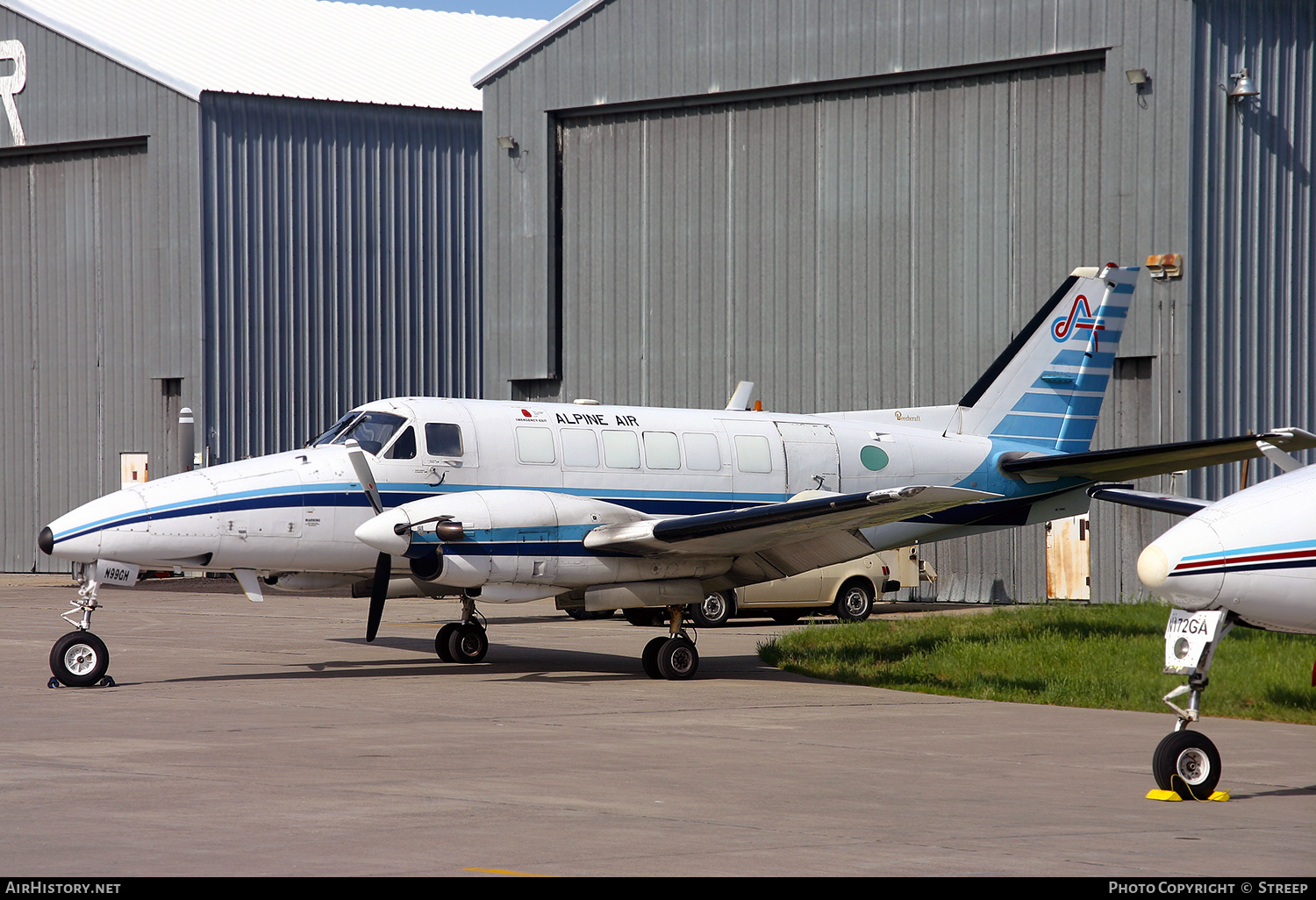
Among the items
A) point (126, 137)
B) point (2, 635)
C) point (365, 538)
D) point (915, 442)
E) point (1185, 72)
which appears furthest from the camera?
point (126, 137)

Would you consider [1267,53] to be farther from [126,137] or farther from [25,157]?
[25,157]

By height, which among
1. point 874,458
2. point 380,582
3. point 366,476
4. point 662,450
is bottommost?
point 380,582

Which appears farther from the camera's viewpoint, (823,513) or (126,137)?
(126,137)

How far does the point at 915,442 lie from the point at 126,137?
1056 inches

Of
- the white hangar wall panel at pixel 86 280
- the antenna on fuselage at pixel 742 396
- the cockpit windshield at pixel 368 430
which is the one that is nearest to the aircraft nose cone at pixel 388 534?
the cockpit windshield at pixel 368 430

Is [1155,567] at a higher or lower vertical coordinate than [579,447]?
lower

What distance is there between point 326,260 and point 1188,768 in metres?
32.2

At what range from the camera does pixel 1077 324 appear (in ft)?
65.7

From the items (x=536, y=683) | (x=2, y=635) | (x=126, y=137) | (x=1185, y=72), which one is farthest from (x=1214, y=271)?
(x=126, y=137)

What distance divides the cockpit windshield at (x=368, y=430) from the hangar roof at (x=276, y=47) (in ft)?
76.6

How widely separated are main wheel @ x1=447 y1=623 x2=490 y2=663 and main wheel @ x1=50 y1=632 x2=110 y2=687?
14.1ft

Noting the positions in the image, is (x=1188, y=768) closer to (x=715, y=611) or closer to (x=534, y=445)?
(x=534, y=445)

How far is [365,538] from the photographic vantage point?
15.1 meters

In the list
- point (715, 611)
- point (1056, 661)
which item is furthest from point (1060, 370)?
point (715, 611)
